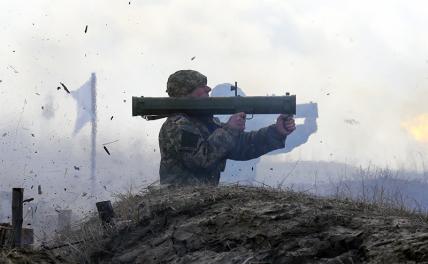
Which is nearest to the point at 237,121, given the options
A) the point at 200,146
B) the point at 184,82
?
the point at 200,146

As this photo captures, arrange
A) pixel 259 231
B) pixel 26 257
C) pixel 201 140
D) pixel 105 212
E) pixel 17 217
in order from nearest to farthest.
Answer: pixel 26 257, pixel 259 231, pixel 17 217, pixel 105 212, pixel 201 140

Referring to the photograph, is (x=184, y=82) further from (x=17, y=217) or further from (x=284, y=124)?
(x=17, y=217)

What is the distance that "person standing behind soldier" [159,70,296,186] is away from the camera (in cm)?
816

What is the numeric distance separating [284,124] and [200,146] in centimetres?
109

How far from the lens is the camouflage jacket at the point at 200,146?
26.8 feet

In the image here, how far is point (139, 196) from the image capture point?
771cm

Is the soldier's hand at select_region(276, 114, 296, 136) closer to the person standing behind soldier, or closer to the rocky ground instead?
the person standing behind soldier

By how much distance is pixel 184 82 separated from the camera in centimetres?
874

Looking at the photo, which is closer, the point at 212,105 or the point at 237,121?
the point at 237,121

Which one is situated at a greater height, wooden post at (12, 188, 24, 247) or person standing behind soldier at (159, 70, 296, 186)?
person standing behind soldier at (159, 70, 296, 186)

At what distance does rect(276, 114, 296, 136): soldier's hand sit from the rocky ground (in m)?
1.64

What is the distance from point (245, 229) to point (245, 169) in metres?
54.9

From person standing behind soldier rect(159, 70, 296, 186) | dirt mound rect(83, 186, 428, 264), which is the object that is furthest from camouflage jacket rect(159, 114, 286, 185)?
dirt mound rect(83, 186, 428, 264)

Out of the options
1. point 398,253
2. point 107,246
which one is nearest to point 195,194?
point 107,246
